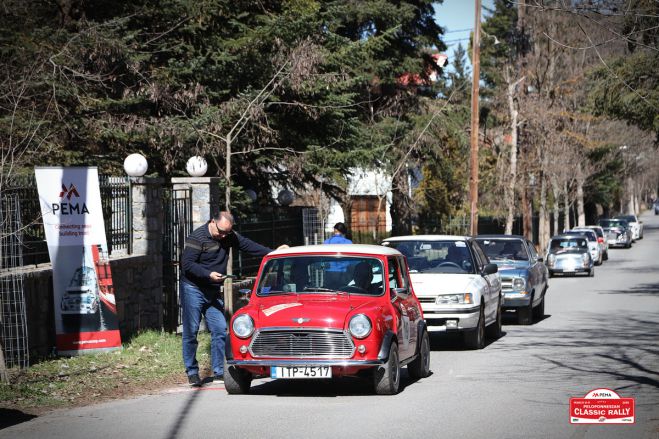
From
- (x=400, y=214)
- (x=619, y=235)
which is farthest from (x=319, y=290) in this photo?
(x=619, y=235)

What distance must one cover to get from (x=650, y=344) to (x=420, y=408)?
7.85 metres

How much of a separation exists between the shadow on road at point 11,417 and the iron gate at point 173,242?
7.53 metres

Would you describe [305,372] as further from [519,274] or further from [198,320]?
[519,274]

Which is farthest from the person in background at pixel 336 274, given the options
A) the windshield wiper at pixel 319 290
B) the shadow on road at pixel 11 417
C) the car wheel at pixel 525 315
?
the car wheel at pixel 525 315

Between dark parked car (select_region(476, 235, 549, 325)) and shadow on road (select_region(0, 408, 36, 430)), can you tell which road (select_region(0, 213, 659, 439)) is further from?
dark parked car (select_region(476, 235, 549, 325))

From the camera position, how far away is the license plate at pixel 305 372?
10.2 metres

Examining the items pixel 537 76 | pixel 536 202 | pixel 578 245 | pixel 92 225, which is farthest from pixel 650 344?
pixel 536 202

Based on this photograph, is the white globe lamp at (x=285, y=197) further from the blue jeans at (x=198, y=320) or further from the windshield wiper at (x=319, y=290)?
the windshield wiper at (x=319, y=290)

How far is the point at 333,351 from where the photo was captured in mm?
10250

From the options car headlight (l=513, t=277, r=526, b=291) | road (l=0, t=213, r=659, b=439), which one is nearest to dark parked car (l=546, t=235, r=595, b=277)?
car headlight (l=513, t=277, r=526, b=291)

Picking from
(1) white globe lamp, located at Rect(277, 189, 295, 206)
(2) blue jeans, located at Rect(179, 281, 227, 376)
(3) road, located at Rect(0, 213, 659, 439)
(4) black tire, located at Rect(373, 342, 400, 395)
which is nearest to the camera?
(3) road, located at Rect(0, 213, 659, 439)

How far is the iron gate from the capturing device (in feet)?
→ 57.7

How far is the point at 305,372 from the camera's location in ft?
33.5

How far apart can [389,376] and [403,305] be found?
129 cm
